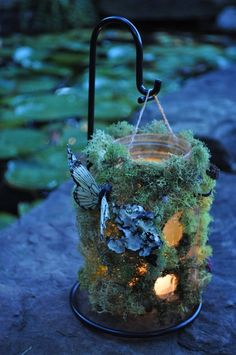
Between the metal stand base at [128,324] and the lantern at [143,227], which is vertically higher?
the lantern at [143,227]

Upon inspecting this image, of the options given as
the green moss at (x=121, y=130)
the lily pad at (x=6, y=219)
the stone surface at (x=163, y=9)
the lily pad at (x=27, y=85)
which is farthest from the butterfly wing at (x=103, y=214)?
the stone surface at (x=163, y=9)

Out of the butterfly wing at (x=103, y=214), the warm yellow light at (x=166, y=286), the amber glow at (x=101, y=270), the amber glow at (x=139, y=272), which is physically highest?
the butterfly wing at (x=103, y=214)

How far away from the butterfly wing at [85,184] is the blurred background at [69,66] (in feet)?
3.47

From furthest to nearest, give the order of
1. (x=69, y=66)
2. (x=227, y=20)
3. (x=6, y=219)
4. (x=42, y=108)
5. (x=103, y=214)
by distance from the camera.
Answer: (x=227, y=20), (x=69, y=66), (x=42, y=108), (x=6, y=219), (x=103, y=214)

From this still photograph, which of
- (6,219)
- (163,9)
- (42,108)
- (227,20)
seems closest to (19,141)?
(42,108)

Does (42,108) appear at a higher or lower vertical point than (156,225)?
lower

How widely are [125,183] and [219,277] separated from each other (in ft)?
1.38

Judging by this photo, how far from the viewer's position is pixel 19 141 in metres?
2.39

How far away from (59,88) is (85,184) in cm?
235

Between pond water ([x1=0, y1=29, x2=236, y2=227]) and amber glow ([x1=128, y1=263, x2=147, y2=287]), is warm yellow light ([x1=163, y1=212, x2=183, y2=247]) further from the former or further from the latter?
pond water ([x1=0, y1=29, x2=236, y2=227])

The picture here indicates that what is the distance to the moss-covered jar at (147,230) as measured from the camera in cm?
87

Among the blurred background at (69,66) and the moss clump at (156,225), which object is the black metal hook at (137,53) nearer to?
the moss clump at (156,225)

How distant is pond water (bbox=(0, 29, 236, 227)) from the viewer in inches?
85.0

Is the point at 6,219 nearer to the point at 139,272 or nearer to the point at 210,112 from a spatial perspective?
the point at 210,112
